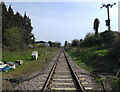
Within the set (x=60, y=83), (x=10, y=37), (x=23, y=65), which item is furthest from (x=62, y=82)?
(x=10, y=37)

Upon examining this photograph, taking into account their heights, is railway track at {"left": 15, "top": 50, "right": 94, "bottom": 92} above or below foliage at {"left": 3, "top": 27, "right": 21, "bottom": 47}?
below

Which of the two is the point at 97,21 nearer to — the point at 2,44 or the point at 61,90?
the point at 2,44

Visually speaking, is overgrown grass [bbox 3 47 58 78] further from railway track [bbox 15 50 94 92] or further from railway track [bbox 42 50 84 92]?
railway track [bbox 42 50 84 92]

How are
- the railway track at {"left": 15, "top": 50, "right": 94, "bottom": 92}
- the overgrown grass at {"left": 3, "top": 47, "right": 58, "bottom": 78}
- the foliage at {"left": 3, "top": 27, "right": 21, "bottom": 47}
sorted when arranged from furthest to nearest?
the foliage at {"left": 3, "top": 27, "right": 21, "bottom": 47} < the overgrown grass at {"left": 3, "top": 47, "right": 58, "bottom": 78} < the railway track at {"left": 15, "top": 50, "right": 94, "bottom": 92}

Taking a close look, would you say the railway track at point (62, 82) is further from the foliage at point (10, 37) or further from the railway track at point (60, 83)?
the foliage at point (10, 37)

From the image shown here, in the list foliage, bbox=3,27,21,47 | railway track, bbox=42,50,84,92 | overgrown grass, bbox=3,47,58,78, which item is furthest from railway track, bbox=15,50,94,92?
foliage, bbox=3,27,21,47

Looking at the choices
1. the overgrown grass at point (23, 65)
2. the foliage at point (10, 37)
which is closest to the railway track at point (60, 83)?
the overgrown grass at point (23, 65)

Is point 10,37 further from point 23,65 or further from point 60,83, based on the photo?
point 60,83

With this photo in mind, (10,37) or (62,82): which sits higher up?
(10,37)

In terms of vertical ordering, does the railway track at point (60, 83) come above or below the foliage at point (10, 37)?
below

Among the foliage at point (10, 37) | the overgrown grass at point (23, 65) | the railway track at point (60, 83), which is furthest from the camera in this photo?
the foliage at point (10, 37)

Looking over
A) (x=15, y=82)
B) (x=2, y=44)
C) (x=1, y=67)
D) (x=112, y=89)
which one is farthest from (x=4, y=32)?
(x=112, y=89)

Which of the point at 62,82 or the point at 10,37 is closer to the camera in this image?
the point at 62,82

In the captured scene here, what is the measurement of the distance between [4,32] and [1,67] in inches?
611
